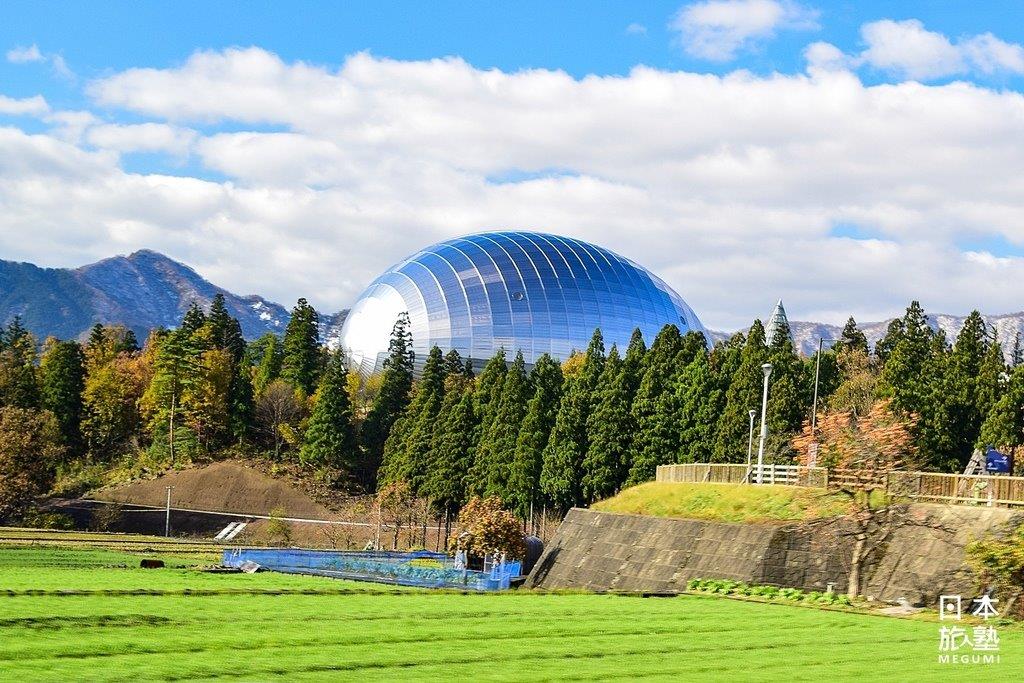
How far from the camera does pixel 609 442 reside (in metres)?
58.8

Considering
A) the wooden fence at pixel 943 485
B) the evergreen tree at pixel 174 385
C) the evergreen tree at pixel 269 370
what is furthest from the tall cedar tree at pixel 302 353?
the wooden fence at pixel 943 485

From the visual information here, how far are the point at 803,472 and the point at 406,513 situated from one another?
3118 cm

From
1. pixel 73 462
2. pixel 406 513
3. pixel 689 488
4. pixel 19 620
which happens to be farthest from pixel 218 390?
pixel 19 620

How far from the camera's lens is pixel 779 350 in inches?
2494

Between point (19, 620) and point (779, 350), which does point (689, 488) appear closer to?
point (779, 350)

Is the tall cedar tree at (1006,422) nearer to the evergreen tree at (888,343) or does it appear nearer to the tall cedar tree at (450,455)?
the tall cedar tree at (450,455)

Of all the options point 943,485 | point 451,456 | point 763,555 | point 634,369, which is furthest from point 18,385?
point 943,485

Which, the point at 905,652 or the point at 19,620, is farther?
the point at 905,652

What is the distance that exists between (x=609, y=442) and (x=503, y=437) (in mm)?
7443

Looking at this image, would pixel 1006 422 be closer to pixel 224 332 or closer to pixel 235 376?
pixel 235 376

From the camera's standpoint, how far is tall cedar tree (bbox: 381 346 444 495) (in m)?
69.4

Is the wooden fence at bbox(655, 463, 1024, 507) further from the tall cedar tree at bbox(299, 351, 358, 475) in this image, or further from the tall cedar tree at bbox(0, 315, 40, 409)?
the tall cedar tree at bbox(0, 315, 40, 409)

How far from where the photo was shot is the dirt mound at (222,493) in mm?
75688

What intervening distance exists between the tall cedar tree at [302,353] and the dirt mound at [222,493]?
48.1 feet
